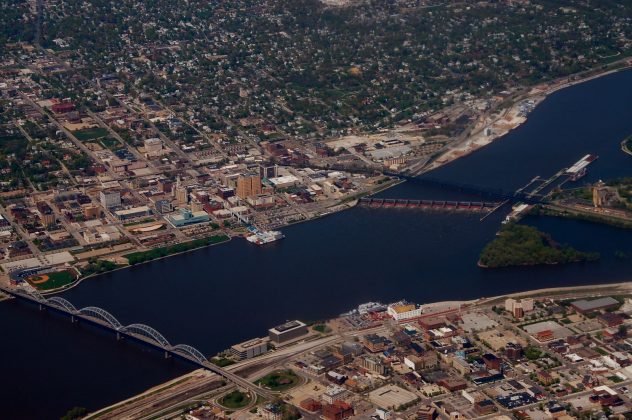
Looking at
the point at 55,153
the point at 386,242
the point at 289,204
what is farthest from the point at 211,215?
the point at 55,153

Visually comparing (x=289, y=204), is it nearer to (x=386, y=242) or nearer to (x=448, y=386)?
(x=386, y=242)

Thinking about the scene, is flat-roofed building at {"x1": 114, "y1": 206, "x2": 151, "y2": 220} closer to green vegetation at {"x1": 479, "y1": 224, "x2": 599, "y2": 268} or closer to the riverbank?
the riverbank

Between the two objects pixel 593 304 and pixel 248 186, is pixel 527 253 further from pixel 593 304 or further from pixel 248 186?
pixel 248 186

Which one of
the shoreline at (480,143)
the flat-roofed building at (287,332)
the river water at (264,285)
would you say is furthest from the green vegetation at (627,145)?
the flat-roofed building at (287,332)

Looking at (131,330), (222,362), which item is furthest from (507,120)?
(222,362)

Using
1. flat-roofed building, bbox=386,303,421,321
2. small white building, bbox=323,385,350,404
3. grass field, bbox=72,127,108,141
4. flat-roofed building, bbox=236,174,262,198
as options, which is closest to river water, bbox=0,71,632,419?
flat-roofed building, bbox=386,303,421,321

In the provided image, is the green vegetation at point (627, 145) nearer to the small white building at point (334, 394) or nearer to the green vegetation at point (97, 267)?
the green vegetation at point (97, 267)
